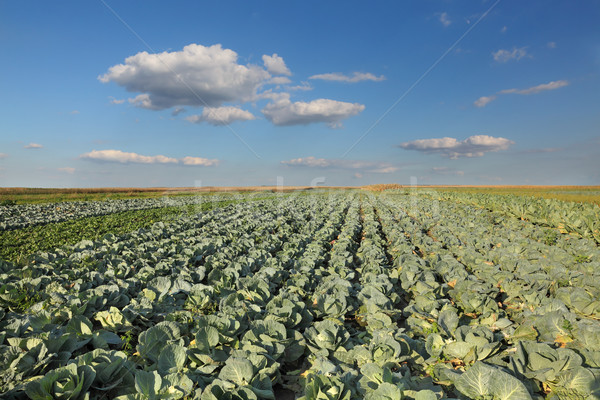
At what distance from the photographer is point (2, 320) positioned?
5012mm

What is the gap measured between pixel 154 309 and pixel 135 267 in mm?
3417

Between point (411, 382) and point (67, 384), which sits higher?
point (67, 384)

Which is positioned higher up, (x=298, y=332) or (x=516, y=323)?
(x=298, y=332)

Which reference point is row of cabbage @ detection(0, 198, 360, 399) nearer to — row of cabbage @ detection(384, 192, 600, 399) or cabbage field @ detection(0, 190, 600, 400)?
cabbage field @ detection(0, 190, 600, 400)

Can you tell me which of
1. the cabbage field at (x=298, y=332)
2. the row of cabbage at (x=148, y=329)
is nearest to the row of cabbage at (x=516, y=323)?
the cabbage field at (x=298, y=332)

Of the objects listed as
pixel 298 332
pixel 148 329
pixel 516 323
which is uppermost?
pixel 148 329

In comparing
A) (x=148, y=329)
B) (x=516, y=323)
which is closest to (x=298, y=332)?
(x=148, y=329)

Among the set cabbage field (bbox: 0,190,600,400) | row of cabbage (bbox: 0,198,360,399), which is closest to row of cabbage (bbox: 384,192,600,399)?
cabbage field (bbox: 0,190,600,400)

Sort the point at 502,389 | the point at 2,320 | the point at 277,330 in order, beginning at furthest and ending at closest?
1. the point at 2,320
2. the point at 277,330
3. the point at 502,389

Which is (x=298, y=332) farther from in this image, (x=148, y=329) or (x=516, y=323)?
(x=516, y=323)

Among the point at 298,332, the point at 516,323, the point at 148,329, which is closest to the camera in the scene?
the point at 148,329

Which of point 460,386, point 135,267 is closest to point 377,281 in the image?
point 460,386

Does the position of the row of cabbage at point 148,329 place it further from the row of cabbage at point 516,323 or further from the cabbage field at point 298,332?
the row of cabbage at point 516,323

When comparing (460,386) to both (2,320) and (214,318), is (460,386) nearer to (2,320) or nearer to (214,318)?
(214,318)
